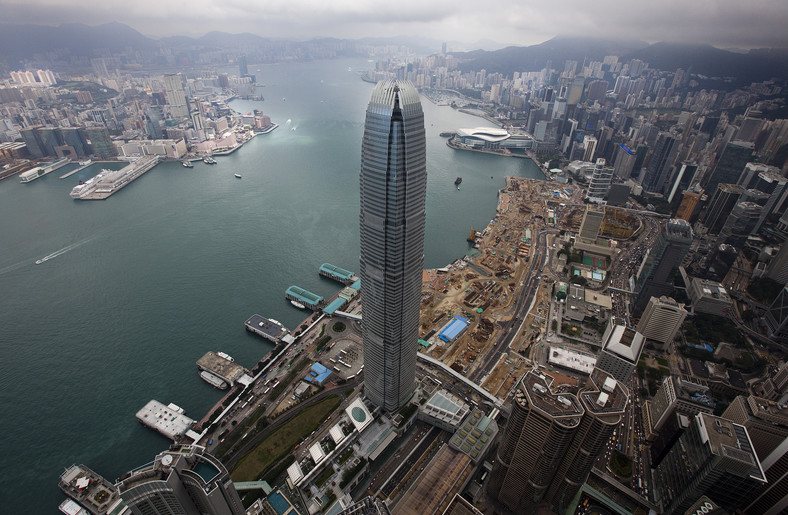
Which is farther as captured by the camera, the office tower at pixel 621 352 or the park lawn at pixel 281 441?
the office tower at pixel 621 352

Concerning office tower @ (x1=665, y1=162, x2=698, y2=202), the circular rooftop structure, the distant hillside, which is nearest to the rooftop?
the circular rooftop structure

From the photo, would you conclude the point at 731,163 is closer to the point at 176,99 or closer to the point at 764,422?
the point at 764,422

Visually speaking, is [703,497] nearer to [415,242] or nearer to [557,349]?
[557,349]

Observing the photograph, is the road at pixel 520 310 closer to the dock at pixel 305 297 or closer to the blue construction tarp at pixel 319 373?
the blue construction tarp at pixel 319 373

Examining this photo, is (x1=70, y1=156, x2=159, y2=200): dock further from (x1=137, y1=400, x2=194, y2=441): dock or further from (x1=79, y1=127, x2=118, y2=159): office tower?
(x1=137, y1=400, x2=194, y2=441): dock

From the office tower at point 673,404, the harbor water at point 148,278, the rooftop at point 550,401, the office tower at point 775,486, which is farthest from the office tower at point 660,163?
the rooftop at point 550,401

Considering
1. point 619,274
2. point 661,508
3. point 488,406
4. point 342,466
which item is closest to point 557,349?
point 488,406
